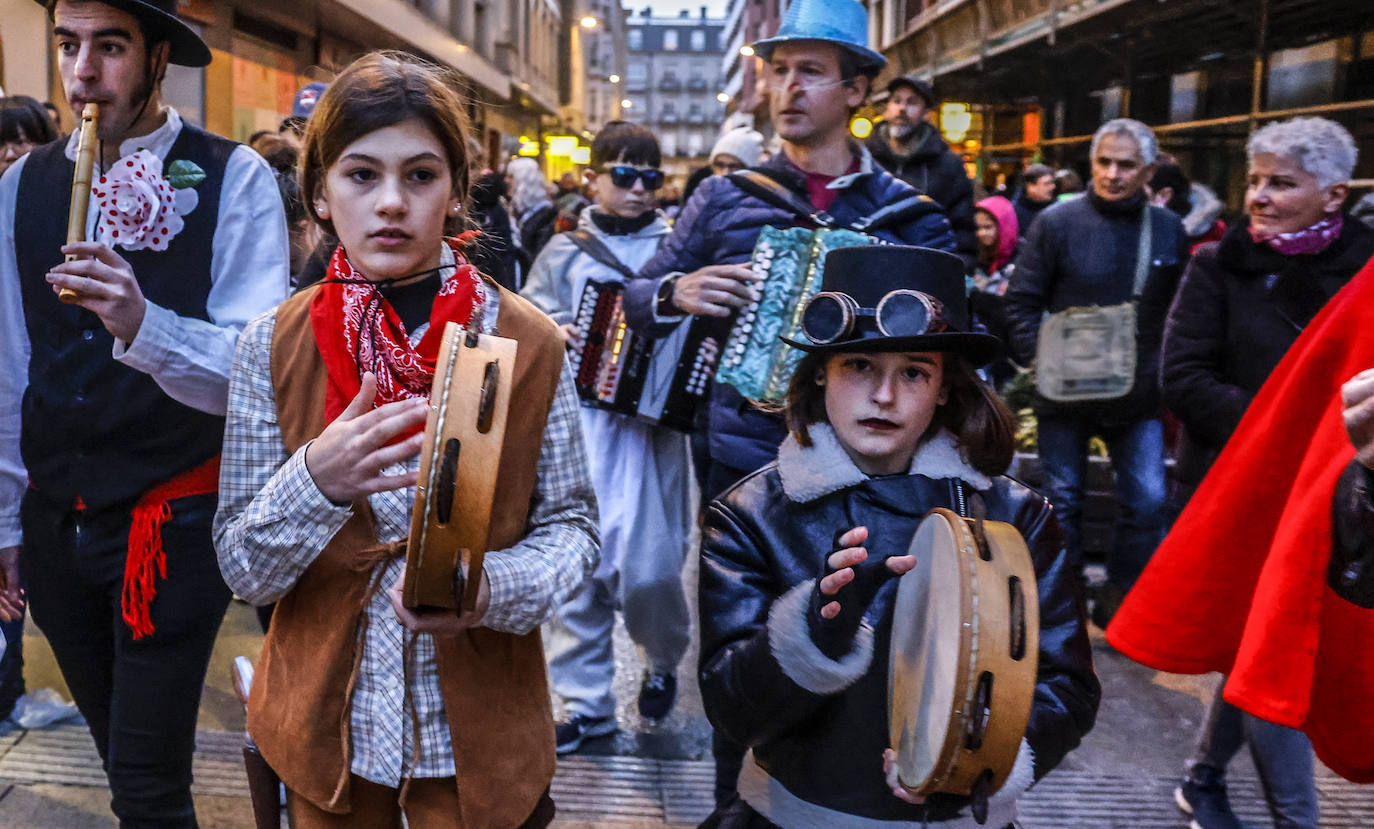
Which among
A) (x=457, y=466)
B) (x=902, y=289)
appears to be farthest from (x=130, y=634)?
(x=902, y=289)

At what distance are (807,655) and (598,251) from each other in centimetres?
308

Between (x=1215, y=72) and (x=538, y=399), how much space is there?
13.1 metres

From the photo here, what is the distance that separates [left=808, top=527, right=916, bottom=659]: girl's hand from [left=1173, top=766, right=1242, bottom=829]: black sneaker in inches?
96.6

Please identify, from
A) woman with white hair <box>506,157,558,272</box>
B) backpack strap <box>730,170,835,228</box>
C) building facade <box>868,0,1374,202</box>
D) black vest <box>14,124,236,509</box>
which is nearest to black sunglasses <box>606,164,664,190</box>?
backpack strap <box>730,170,835,228</box>

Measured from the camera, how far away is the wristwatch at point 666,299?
3754mm

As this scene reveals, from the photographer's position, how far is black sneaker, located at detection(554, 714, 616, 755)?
4.44 m

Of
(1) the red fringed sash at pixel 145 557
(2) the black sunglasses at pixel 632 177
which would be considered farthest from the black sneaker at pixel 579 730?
(2) the black sunglasses at pixel 632 177

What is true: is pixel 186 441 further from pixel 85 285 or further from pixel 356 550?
pixel 356 550

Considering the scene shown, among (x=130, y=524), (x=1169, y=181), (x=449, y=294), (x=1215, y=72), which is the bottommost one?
(x=130, y=524)

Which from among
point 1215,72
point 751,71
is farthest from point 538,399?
point 751,71

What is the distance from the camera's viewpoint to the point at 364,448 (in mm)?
1782

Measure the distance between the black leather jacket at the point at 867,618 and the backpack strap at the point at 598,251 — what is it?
252 cm

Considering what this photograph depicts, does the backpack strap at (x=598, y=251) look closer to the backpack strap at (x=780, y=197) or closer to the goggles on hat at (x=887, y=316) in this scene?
the backpack strap at (x=780, y=197)

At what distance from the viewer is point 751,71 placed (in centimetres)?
5944
